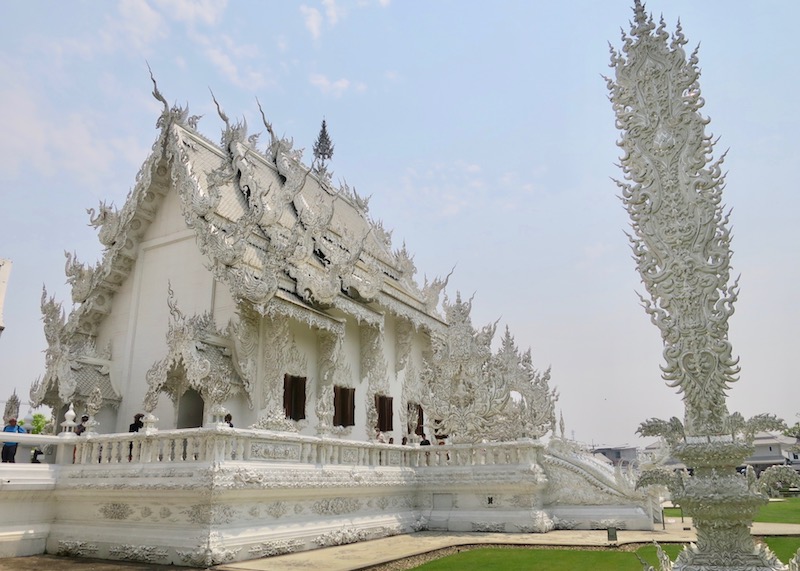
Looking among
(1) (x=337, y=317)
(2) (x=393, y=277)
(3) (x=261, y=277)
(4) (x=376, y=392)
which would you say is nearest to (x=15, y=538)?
(3) (x=261, y=277)

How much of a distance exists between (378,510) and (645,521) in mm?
4420

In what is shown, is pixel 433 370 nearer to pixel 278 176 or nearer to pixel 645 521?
pixel 645 521

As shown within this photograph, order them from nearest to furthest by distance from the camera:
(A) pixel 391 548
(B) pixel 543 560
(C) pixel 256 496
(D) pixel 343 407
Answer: (B) pixel 543 560
(C) pixel 256 496
(A) pixel 391 548
(D) pixel 343 407

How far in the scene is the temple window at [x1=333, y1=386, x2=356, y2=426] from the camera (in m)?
13.6

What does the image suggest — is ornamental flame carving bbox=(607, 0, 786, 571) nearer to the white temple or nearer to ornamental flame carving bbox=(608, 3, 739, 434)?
ornamental flame carving bbox=(608, 3, 739, 434)

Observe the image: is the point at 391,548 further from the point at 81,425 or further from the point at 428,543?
the point at 81,425

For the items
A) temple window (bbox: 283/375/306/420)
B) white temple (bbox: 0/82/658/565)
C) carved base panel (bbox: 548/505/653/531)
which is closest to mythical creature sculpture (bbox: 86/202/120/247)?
white temple (bbox: 0/82/658/565)

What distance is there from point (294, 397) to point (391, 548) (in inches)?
162

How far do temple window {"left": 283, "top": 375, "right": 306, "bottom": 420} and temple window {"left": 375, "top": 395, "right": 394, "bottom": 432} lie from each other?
9.85 ft

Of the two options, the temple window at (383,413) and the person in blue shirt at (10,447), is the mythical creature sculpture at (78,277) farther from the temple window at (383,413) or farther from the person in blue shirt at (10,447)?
the temple window at (383,413)

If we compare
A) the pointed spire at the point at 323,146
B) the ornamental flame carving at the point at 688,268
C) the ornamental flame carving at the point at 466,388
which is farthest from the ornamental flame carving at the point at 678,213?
the pointed spire at the point at 323,146

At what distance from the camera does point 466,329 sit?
1193 cm

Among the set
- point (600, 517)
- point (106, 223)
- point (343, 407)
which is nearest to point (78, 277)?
point (106, 223)

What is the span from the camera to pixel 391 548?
9.08 metres
